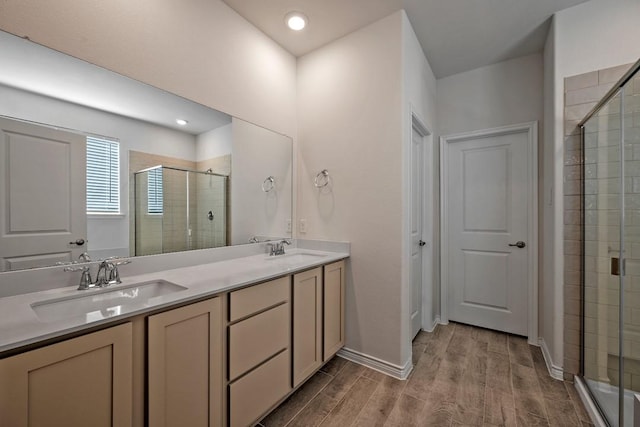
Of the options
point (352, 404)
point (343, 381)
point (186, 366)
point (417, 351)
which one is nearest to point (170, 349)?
point (186, 366)

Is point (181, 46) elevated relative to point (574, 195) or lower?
elevated

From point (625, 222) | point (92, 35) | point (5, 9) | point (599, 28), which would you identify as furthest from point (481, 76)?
point (5, 9)

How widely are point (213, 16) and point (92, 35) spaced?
822 mm

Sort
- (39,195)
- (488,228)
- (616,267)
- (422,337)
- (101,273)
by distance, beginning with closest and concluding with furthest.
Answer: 1. (39,195)
2. (101,273)
3. (616,267)
4. (422,337)
5. (488,228)

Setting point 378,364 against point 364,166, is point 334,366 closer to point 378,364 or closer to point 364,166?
point 378,364

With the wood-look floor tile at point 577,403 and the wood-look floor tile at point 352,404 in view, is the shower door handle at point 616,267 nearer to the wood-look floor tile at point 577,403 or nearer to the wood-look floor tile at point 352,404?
the wood-look floor tile at point 577,403

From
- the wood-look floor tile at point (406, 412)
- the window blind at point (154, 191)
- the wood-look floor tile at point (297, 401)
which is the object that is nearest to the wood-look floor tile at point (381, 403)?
the wood-look floor tile at point (406, 412)

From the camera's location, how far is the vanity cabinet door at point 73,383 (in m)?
0.75

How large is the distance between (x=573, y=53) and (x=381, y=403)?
2853mm

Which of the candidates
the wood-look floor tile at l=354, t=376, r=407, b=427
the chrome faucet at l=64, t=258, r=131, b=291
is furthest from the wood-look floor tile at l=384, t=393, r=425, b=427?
the chrome faucet at l=64, t=258, r=131, b=291

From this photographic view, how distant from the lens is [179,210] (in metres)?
1.75

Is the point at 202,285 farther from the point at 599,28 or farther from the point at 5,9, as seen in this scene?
the point at 599,28

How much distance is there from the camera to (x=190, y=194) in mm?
1803

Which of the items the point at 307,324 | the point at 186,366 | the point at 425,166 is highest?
the point at 425,166
